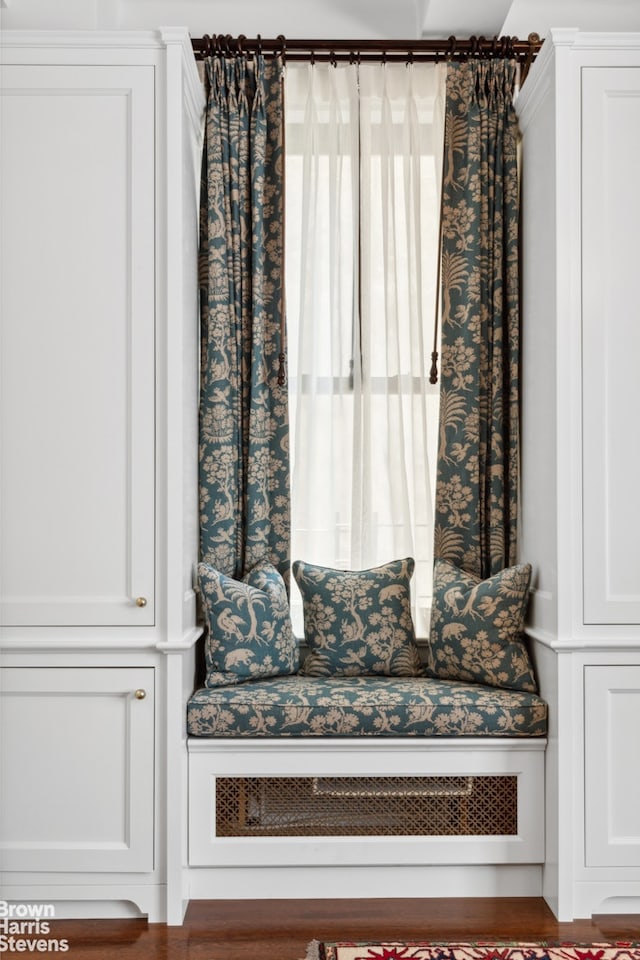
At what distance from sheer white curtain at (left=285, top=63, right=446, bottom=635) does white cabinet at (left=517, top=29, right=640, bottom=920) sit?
0.60 meters

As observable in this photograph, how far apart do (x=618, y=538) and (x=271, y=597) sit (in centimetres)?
105

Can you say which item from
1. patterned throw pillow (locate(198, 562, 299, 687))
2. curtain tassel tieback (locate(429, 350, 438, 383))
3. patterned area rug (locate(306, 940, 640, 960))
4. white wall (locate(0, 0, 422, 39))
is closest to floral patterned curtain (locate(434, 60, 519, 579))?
curtain tassel tieback (locate(429, 350, 438, 383))

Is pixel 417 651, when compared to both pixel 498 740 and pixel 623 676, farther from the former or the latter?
pixel 623 676

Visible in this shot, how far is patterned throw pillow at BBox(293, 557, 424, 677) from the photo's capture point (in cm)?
272

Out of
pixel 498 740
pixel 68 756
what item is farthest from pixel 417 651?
pixel 68 756

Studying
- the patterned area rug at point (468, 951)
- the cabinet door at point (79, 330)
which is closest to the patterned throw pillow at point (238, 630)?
the cabinet door at point (79, 330)

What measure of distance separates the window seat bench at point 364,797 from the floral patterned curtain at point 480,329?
610 millimetres

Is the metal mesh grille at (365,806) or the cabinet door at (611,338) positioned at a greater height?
the cabinet door at (611,338)

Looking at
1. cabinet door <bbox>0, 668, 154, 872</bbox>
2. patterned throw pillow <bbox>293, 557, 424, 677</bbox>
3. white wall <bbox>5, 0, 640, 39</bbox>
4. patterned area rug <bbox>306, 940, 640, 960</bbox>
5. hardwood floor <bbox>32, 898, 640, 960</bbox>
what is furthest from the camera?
white wall <bbox>5, 0, 640, 39</bbox>

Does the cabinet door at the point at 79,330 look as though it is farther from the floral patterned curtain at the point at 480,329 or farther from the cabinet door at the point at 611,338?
the cabinet door at the point at 611,338

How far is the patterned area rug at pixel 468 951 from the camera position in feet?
6.67

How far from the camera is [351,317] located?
2.96 meters

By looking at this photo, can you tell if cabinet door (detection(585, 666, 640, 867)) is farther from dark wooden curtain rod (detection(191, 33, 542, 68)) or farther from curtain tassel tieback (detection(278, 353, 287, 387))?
dark wooden curtain rod (detection(191, 33, 542, 68))

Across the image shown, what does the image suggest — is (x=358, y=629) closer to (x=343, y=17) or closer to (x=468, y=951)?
(x=468, y=951)
